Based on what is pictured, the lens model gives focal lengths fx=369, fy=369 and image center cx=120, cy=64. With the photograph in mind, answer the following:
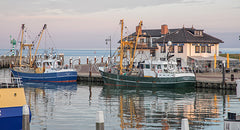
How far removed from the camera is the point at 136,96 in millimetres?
42156

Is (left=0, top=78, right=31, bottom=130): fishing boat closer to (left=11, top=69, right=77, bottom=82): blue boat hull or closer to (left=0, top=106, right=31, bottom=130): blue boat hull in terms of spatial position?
(left=0, top=106, right=31, bottom=130): blue boat hull

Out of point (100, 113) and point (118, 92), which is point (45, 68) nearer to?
point (118, 92)

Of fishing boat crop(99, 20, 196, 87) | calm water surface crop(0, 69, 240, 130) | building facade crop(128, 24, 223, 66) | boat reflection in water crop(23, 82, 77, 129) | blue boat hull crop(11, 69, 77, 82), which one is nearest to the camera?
calm water surface crop(0, 69, 240, 130)

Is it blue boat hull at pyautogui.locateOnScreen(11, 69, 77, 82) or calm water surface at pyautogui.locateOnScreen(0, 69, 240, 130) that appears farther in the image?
blue boat hull at pyautogui.locateOnScreen(11, 69, 77, 82)

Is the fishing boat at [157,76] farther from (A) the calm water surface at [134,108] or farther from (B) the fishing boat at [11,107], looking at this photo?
(B) the fishing boat at [11,107]

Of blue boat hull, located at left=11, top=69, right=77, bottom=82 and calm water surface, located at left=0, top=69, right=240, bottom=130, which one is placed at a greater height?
blue boat hull, located at left=11, top=69, right=77, bottom=82

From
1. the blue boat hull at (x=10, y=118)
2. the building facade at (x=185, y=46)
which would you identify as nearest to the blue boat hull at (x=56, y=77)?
the building facade at (x=185, y=46)

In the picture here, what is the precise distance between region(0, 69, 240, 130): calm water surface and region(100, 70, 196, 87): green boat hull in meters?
1.07

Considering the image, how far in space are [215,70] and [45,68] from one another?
91.7 feet

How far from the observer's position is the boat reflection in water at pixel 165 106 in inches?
1009

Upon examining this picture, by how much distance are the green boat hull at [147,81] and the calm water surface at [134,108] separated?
3.50 ft

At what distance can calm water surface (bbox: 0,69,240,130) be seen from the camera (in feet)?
83.5

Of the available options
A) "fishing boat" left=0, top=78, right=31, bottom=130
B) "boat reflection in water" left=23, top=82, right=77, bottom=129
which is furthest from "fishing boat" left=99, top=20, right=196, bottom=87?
"fishing boat" left=0, top=78, right=31, bottom=130

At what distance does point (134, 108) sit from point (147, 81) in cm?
1701
